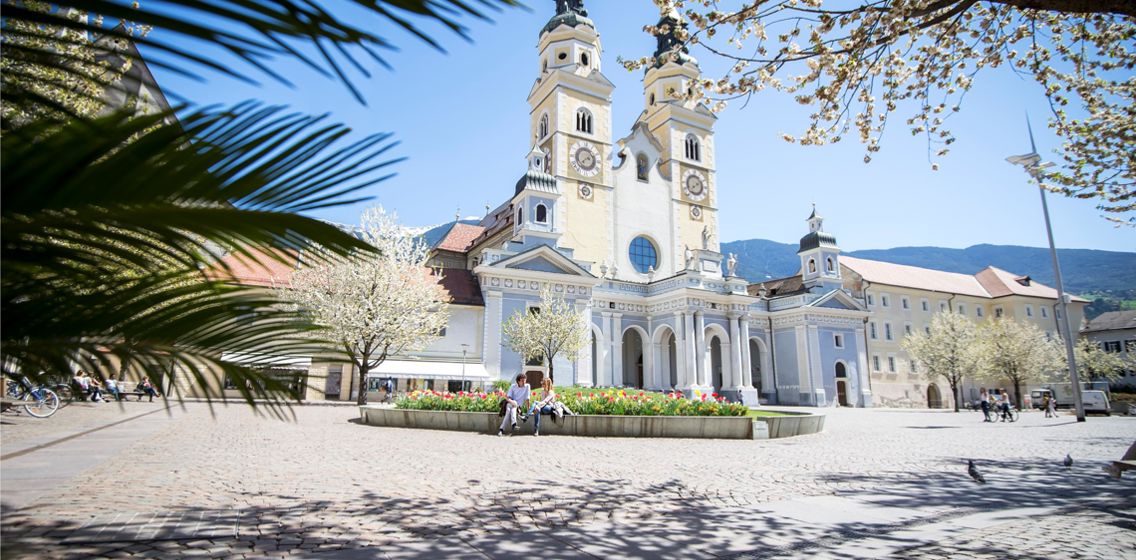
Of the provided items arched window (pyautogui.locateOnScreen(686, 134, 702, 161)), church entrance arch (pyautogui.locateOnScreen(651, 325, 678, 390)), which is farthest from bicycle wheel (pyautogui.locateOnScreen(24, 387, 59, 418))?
arched window (pyautogui.locateOnScreen(686, 134, 702, 161))

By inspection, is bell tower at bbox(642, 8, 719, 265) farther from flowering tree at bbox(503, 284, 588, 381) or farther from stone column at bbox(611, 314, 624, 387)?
flowering tree at bbox(503, 284, 588, 381)

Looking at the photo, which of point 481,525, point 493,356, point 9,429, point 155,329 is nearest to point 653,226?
point 493,356

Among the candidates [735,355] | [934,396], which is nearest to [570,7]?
[735,355]

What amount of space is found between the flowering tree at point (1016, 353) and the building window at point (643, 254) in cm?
2398

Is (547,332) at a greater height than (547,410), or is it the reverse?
(547,332)

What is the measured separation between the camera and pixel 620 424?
15.0 metres

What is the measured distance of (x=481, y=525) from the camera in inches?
204

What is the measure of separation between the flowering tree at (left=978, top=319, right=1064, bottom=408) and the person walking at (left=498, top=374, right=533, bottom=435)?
4151cm

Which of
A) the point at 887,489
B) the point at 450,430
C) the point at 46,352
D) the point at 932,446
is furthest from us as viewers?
the point at 450,430

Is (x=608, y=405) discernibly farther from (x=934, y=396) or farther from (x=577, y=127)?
(x=934, y=396)

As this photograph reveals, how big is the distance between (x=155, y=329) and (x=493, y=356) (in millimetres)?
32711

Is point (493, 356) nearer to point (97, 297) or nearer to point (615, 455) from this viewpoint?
point (615, 455)

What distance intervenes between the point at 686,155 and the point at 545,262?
60.1ft

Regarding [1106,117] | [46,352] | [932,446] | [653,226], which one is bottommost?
[932,446]
